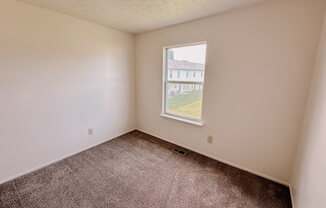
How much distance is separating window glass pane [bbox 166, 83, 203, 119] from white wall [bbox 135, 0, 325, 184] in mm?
201

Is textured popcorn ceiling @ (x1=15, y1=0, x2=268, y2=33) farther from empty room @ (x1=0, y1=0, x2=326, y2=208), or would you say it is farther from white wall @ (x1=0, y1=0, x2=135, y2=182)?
white wall @ (x1=0, y1=0, x2=135, y2=182)

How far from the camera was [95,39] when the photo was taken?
2469 millimetres

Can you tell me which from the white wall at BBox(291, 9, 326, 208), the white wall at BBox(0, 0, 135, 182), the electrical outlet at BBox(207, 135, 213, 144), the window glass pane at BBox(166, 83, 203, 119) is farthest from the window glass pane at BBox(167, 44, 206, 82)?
the white wall at BBox(291, 9, 326, 208)

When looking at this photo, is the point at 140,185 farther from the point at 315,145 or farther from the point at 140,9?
the point at 140,9

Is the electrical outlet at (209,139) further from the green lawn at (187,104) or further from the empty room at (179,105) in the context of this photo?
the green lawn at (187,104)

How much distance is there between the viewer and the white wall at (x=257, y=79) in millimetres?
1542

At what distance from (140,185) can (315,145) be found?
1.78 meters

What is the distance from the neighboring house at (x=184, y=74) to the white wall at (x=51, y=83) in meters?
1.07

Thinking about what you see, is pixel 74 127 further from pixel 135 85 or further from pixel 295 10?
pixel 295 10

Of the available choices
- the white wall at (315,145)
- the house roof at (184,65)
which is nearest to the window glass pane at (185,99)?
the house roof at (184,65)

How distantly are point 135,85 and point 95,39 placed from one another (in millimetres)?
1204

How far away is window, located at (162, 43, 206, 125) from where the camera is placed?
2396 millimetres

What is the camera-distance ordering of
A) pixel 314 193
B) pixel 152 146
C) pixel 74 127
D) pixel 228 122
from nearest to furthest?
pixel 314 193, pixel 228 122, pixel 74 127, pixel 152 146

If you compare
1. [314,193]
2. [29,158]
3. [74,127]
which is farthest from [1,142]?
[314,193]
